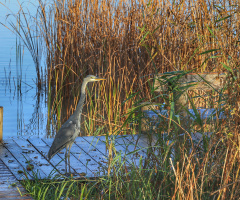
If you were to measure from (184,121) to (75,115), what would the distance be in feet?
3.69

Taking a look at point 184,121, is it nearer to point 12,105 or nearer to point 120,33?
point 120,33

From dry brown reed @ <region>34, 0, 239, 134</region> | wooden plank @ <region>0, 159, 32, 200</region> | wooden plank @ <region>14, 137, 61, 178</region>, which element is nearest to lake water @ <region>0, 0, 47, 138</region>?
dry brown reed @ <region>34, 0, 239, 134</region>

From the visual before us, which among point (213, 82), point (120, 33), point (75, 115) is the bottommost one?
point (75, 115)

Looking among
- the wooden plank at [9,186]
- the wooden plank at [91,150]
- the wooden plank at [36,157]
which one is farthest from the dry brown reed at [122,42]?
the wooden plank at [9,186]

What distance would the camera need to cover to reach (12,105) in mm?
9250

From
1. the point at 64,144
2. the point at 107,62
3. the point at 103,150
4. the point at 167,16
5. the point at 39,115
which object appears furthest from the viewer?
the point at 39,115

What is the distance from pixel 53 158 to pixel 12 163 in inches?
16.3

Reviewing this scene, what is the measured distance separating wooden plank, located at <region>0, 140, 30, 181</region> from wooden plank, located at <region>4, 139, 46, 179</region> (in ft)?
0.12

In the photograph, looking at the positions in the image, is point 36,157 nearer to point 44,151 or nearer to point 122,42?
point 44,151

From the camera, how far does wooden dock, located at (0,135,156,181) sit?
4.04 metres

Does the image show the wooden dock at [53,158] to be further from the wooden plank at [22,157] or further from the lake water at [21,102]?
the lake water at [21,102]

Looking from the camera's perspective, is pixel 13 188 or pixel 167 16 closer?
pixel 13 188

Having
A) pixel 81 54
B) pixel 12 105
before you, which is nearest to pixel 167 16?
pixel 81 54

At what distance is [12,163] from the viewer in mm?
4367
